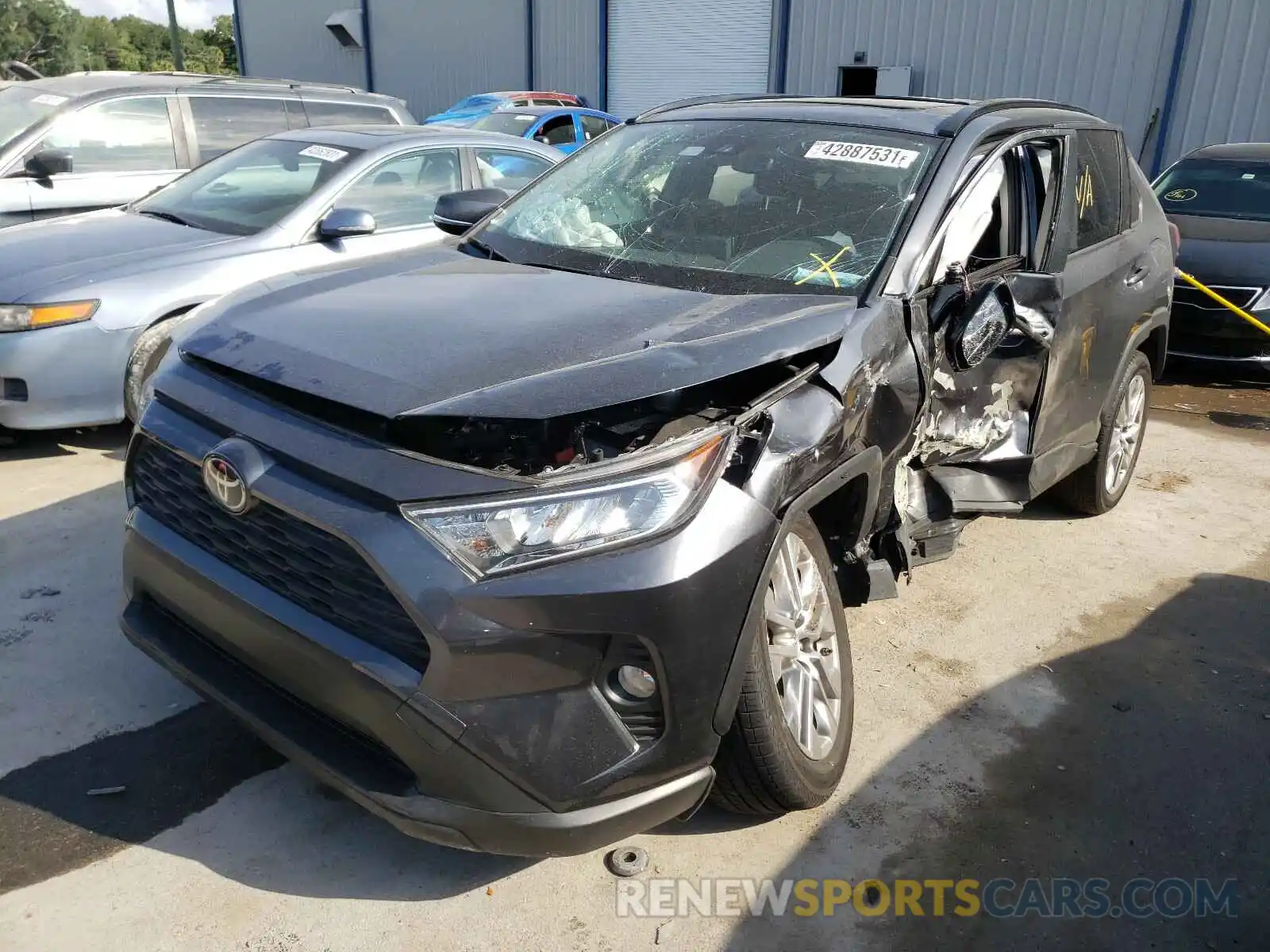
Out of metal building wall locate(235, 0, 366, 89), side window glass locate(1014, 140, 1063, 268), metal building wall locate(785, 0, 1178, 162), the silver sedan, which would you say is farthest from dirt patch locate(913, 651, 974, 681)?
metal building wall locate(235, 0, 366, 89)

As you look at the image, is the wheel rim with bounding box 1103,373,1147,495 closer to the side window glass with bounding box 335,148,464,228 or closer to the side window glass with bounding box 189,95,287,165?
the side window glass with bounding box 335,148,464,228

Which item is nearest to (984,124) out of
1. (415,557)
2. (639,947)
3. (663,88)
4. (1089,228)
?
(1089,228)

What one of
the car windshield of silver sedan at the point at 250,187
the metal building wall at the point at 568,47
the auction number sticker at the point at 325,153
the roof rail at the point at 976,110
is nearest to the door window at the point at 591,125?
the metal building wall at the point at 568,47

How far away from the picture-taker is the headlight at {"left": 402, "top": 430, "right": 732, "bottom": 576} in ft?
6.63

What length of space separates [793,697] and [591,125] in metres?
13.5

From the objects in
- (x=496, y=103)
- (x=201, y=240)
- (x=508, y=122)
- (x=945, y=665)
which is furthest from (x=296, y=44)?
(x=945, y=665)

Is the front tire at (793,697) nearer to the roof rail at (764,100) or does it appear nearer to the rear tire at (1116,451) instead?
the roof rail at (764,100)

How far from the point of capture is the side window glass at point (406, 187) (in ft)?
18.8

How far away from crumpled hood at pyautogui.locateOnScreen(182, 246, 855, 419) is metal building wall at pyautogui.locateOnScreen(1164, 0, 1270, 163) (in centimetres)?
1323

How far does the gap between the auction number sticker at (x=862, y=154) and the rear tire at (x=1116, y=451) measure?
188 centimetres

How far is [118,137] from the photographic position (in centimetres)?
693

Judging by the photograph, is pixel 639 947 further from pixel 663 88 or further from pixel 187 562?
pixel 663 88

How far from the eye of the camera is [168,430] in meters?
2.49

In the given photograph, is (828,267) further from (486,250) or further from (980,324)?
(486,250)
